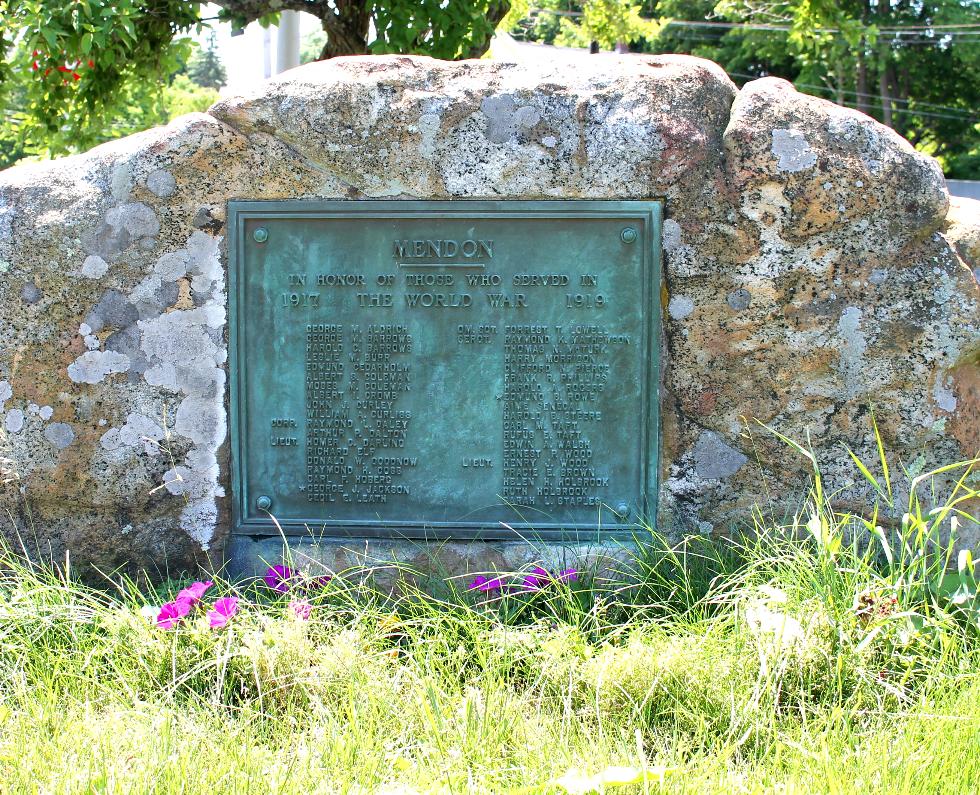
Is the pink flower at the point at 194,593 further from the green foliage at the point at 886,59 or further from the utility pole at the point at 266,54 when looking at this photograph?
the green foliage at the point at 886,59

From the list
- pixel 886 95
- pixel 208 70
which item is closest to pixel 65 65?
pixel 886 95

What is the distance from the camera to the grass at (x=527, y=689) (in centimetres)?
207

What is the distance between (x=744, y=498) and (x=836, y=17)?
19.1ft

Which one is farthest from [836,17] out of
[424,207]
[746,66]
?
[746,66]

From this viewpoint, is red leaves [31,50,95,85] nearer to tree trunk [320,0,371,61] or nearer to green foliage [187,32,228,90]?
tree trunk [320,0,371,61]

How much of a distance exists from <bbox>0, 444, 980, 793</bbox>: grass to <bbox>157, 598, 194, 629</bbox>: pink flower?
0.03m

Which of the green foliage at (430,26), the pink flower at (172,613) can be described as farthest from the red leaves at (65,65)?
the pink flower at (172,613)

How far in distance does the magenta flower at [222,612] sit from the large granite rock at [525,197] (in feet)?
1.64

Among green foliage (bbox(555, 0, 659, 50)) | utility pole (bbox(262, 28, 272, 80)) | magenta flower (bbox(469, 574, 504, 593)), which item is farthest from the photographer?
utility pole (bbox(262, 28, 272, 80))

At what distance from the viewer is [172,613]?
2646mm

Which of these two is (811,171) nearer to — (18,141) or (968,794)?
(968,794)

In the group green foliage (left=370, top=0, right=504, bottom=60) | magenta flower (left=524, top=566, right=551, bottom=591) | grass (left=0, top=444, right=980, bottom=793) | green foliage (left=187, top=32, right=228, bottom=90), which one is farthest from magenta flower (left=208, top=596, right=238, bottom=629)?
green foliage (left=187, top=32, right=228, bottom=90)

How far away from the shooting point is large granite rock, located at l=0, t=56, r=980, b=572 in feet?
9.86

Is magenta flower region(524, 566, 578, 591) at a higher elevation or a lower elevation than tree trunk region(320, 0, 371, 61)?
lower
